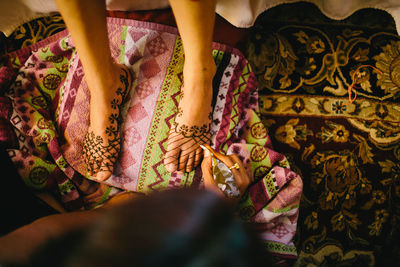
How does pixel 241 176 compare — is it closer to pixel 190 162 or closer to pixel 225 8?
pixel 190 162

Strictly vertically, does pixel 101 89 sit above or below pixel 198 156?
above

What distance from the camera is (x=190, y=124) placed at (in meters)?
0.83

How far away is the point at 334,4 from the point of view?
0.94 metres

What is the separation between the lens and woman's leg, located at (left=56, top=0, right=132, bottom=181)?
71 centimetres

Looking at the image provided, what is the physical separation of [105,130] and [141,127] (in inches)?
→ 4.4

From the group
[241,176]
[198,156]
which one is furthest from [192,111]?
[241,176]

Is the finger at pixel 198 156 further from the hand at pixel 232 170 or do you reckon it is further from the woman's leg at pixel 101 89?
the woman's leg at pixel 101 89

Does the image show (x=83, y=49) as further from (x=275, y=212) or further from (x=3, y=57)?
(x=275, y=212)

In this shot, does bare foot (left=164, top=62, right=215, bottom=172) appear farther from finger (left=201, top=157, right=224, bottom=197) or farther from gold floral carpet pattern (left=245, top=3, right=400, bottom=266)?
gold floral carpet pattern (left=245, top=3, right=400, bottom=266)

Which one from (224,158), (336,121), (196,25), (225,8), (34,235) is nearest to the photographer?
(34,235)

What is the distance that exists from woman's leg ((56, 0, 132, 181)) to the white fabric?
0.26 meters

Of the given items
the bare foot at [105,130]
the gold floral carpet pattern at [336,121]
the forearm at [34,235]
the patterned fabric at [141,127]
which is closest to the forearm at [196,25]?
the patterned fabric at [141,127]

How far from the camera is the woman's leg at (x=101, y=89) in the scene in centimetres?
71

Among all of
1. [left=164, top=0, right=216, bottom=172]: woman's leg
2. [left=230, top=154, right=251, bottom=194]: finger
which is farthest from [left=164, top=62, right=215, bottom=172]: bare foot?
[left=230, top=154, right=251, bottom=194]: finger
